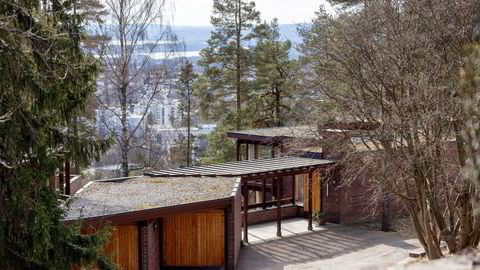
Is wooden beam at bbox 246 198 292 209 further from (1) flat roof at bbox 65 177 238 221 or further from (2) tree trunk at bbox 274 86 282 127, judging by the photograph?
(2) tree trunk at bbox 274 86 282 127

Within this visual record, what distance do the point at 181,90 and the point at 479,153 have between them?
25.0 metres

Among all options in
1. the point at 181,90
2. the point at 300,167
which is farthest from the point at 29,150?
the point at 181,90

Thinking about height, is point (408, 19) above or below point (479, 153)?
above

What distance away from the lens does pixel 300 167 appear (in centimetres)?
1691

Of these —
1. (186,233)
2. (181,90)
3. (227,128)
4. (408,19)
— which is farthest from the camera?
(181,90)

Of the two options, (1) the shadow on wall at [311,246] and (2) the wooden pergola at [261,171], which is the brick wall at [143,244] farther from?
(2) the wooden pergola at [261,171]

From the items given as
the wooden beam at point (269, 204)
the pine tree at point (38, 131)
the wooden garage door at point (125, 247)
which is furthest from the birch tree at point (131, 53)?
the pine tree at point (38, 131)

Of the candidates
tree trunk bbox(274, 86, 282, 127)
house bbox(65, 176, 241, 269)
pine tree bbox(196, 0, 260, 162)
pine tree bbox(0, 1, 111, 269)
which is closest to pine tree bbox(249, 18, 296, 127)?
tree trunk bbox(274, 86, 282, 127)

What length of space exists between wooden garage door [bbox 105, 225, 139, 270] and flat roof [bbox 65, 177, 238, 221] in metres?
0.54

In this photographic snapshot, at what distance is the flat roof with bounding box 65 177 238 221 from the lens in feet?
36.0

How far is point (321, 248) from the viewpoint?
49.9 ft

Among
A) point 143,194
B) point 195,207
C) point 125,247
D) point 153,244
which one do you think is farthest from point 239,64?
point 125,247

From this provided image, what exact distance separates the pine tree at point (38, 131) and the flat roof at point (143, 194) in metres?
2.40

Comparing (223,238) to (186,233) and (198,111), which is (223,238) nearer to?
(186,233)
